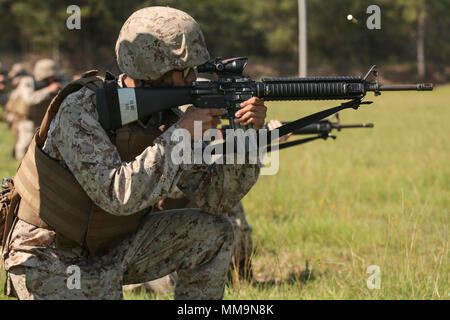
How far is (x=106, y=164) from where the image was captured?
284 cm

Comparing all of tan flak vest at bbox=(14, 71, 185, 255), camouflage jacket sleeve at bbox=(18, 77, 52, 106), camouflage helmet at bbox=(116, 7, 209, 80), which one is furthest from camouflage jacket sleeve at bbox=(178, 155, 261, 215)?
camouflage jacket sleeve at bbox=(18, 77, 52, 106)

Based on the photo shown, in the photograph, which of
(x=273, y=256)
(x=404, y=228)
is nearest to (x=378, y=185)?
(x=404, y=228)

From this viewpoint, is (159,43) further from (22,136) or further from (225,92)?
(22,136)

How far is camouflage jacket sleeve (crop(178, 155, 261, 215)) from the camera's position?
11.0 ft

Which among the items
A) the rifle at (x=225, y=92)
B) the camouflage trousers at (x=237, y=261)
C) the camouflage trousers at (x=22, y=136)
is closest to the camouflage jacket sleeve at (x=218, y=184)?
the rifle at (x=225, y=92)

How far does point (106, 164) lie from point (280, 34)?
5220cm

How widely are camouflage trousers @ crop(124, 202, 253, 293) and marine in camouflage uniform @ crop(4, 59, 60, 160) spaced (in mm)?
6286

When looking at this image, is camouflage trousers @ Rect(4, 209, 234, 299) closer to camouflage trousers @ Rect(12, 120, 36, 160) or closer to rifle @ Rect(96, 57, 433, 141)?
rifle @ Rect(96, 57, 433, 141)

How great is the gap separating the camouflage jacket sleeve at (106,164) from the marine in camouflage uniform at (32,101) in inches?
290

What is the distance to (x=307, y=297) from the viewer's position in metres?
3.73

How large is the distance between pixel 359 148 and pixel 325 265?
7.07 m

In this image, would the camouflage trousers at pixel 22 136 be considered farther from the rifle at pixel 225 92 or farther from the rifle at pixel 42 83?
the rifle at pixel 225 92

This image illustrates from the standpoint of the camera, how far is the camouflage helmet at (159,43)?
9.80 feet
